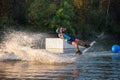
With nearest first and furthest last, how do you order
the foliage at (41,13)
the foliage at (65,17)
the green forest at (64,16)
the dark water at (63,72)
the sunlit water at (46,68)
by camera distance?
the dark water at (63,72), the sunlit water at (46,68), the foliage at (65,17), the green forest at (64,16), the foliage at (41,13)

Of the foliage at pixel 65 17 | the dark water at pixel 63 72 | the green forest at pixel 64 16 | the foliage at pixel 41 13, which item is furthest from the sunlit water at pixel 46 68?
the foliage at pixel 41 13

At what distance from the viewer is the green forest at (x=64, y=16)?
44.1 m

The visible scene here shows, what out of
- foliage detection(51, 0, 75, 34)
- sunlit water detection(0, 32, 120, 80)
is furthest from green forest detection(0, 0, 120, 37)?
sunlit water detection(0, 32, 120, 80)

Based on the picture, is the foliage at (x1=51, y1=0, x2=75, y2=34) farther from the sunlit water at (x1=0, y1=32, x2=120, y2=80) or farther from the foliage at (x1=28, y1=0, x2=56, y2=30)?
the sunlit water at (x1=0, y1=32, x2=120, y2=80)

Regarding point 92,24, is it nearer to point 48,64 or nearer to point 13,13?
point 13,13

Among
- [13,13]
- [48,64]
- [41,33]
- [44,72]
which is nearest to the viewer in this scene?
[44,72]

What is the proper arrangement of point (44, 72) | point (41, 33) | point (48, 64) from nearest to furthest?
point (44, 72) < point (48, 64) < point (41, 33)

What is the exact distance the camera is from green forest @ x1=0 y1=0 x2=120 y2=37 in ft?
145

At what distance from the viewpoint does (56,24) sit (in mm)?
43750

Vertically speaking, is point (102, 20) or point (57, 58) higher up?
point (102, 20)

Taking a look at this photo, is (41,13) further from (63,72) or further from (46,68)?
(63,72)

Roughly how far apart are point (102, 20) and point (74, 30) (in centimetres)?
483

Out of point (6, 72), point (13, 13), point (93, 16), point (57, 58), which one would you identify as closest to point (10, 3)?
point (13, 13)

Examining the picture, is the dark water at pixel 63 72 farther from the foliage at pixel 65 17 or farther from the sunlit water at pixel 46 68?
the foliage at pixel 65 17
